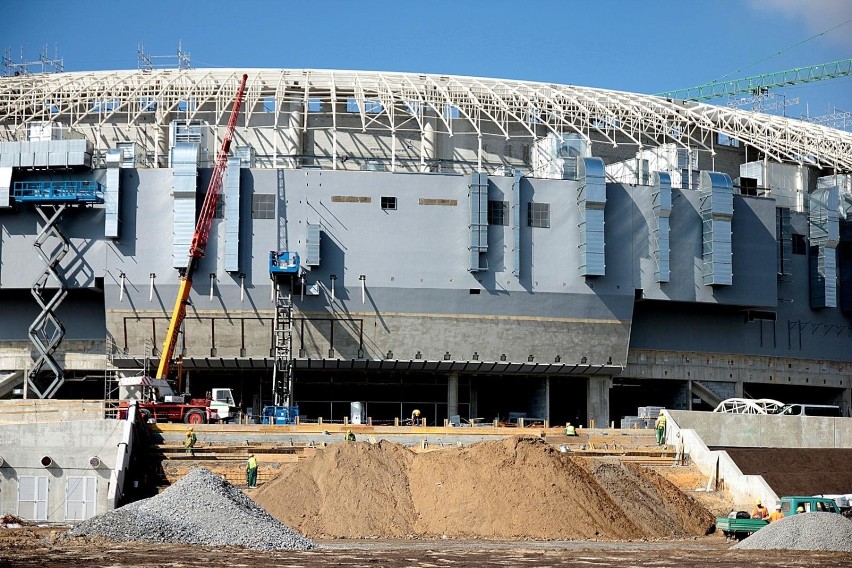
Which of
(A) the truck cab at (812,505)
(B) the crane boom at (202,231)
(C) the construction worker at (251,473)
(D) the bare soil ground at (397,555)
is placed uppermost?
(B) the crane boom at (202,231)

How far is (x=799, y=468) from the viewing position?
70.9 metres

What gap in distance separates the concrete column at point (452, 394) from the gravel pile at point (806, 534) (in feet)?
160

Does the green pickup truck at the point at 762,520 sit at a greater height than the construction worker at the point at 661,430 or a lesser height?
lesser

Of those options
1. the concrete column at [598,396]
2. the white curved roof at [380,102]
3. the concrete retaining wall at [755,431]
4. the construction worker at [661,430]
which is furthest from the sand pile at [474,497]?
the white curved roof at [380,102]

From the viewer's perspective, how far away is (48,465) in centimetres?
6169

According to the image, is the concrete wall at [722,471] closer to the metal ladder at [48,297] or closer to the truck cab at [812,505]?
the truck cab at [812,505]

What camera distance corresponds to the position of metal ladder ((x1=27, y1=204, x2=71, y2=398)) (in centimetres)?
9150

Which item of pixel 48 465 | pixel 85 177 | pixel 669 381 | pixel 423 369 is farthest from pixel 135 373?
pixel 669 381

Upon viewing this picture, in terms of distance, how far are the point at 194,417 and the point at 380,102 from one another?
105 feet

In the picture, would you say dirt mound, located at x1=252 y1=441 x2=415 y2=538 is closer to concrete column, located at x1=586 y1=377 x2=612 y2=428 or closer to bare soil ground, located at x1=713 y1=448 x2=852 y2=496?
bare soil ground, located at x1=713 y1=448 x2=852 y2=496

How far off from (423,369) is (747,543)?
48.4 m

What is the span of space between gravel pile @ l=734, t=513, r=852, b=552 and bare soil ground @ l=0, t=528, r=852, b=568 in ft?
2.38

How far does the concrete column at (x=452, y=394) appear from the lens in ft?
309

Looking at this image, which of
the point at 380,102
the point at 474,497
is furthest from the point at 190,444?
the point at 380,102
